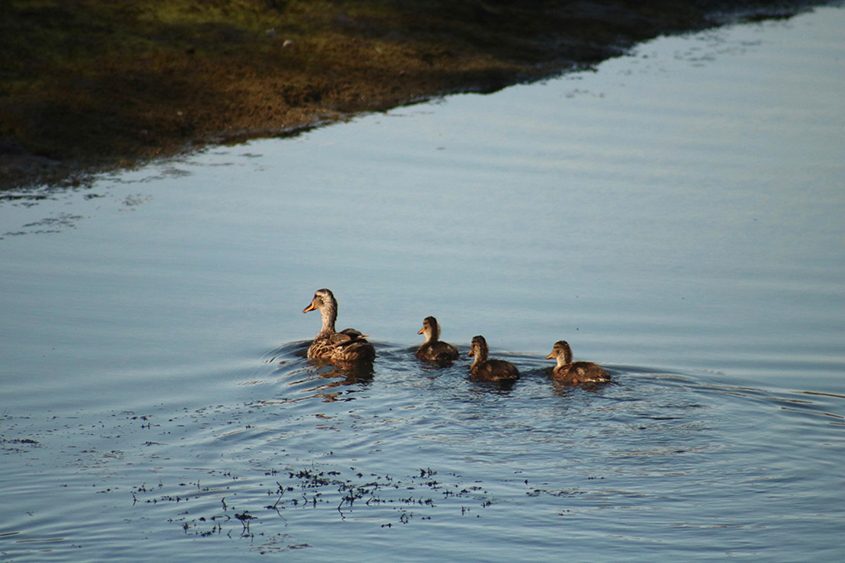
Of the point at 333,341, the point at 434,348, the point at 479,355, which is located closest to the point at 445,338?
the point at 434,348

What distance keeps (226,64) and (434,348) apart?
1119 cm

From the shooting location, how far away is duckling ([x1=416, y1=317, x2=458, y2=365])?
13594 millimetres

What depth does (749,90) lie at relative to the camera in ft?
84.4

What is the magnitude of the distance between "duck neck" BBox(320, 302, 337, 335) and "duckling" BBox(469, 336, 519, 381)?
1708mm

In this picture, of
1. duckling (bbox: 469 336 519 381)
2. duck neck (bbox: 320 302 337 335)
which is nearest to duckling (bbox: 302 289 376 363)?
duck neck (bbox: 320 302 337 335)

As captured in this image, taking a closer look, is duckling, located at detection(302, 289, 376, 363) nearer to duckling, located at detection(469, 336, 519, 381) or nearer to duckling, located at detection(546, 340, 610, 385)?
duckling, located at detection(469, 336, 519, 381)

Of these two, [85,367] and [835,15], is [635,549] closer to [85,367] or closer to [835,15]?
[85,367]

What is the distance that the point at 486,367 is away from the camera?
43.0ft

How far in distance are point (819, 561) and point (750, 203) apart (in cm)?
989

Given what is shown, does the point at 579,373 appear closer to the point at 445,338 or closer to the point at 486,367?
the point at 486,367

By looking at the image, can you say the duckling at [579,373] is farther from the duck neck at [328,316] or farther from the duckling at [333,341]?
the duck neck at [328,316]

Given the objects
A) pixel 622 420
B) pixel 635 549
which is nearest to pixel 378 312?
pixel 622 420

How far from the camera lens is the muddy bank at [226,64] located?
2047 centimetres

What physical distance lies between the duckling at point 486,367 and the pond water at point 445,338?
154 millimetres
